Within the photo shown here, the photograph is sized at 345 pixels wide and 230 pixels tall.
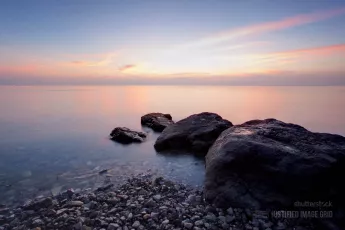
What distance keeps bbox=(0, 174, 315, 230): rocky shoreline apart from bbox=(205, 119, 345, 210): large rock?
1.98 ft

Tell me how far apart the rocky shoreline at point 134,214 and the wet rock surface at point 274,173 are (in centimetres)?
64

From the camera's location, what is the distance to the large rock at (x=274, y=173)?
342 inches

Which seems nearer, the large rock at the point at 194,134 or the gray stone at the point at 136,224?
the gray stone at the point at 136,224

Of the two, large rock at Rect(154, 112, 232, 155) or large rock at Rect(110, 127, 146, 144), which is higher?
large rock at Rect(154, 112, 232, 155)

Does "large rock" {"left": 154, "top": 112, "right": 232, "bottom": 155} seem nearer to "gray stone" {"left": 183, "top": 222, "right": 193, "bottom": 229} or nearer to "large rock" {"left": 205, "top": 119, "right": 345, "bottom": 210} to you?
"large rock" {"left": 205, "top": 119, "right": 345, "bottom": 210}

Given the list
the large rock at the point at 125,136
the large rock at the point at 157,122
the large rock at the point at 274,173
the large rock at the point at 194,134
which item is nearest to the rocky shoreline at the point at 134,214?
the large rock at the point at 274,173

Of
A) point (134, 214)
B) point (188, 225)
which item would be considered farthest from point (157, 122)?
point (188, 225)

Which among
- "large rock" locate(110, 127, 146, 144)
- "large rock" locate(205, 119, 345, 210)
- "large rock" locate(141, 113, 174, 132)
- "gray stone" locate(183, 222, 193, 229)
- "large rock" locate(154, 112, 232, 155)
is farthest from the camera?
"large rock" locate(141, 113, 174, 132)

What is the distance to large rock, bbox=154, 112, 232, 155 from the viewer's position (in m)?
17.2

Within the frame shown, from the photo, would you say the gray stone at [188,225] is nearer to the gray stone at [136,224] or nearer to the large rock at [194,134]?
the gray stone at [136,224]

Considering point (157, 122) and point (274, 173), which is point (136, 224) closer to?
point (274, 173)

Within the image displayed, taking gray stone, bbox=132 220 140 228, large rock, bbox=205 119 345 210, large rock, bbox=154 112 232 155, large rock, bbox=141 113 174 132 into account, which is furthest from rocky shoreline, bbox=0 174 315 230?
large rock, bbox=141 113 174 132

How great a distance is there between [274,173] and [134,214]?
4949 millimetres

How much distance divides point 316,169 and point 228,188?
298 cm
